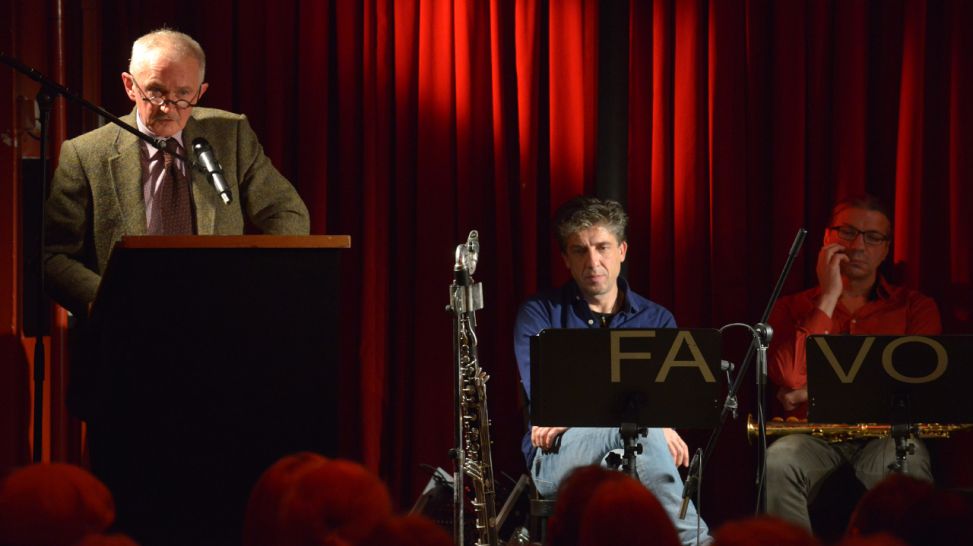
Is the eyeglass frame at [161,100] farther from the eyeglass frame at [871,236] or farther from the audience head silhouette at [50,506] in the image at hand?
the eyeglass frame at [871,236]

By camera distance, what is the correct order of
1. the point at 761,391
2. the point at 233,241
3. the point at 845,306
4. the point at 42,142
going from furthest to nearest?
the point at 845,306, the point at 761,391, the point at 42,142, the point at 233,241

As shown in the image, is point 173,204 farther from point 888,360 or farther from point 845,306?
point 845,306

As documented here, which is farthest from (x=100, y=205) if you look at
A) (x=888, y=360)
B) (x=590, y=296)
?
(x=888, y=360)

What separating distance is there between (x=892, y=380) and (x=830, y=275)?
113cm

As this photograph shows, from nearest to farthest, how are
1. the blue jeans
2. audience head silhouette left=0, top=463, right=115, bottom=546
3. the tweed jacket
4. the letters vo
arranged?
1. audience head silhouette left=0, top=463, right=115, bottom=546
2. the letters vo
3. the tweed jacket
4. the blue jeans

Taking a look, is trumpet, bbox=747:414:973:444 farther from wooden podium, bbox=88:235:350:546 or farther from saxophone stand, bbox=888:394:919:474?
wooden podium, bbox=88:235:350:546

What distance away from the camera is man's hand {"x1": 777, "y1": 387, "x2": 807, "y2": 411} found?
4.44m

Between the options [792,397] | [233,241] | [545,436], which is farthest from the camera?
[792,397]

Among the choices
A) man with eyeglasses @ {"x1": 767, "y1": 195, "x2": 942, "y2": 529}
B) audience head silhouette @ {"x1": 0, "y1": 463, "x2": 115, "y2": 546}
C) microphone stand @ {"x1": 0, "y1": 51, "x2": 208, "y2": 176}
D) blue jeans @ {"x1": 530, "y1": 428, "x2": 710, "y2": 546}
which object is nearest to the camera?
audience head silhouette @ {"x1": 0, "y1": 463, "x2": 115, "y2": 546}

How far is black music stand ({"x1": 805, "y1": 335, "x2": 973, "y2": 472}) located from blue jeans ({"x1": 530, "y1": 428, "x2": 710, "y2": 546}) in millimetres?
614

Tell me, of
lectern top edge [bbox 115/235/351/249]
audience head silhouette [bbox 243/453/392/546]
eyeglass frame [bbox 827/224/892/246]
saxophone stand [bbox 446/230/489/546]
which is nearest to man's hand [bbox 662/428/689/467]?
saxophone stand [bbox 446/230/489/546]

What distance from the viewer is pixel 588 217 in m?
4.30

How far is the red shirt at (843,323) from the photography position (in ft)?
14.5

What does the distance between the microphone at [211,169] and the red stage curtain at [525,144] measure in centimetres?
162
